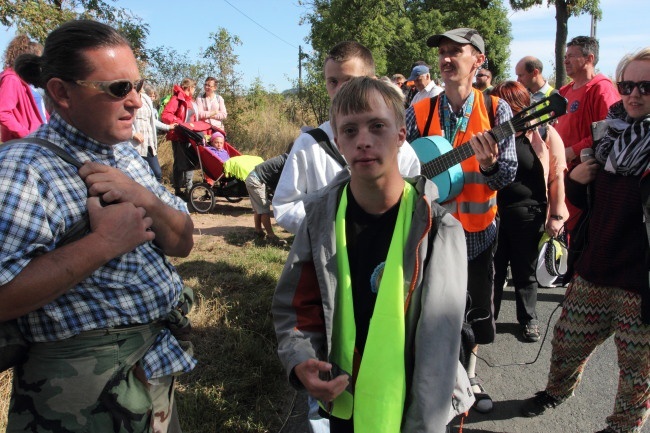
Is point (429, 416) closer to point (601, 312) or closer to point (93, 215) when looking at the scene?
point (93, 215)

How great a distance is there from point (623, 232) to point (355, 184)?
5.30ft

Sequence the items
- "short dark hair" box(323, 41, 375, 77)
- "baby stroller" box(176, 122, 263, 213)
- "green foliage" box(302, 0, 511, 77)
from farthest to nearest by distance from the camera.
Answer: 1. "green foliage" box(302, 0, 511, 77)
2. "baby stroller" box(176, 122, 263, 213)
3. "short dark hair" box(323, 41, 375, 77)

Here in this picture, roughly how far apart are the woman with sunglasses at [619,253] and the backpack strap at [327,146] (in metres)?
1.39

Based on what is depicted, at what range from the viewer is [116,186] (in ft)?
4.82

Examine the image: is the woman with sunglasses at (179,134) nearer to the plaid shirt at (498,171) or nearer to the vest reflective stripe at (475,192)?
the plaid shirt at (498,171)

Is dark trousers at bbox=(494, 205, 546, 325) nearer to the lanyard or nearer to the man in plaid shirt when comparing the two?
the lanyard

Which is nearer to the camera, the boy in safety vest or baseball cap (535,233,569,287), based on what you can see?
the boy in safety vest

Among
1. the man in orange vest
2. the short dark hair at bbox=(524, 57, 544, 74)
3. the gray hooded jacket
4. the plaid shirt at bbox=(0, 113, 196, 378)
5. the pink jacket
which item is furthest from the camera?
the short dark hair at bbox=(524, 57, 544, 74)

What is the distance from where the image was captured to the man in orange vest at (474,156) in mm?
2959

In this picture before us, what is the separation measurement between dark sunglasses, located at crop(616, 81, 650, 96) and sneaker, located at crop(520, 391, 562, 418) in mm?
1887

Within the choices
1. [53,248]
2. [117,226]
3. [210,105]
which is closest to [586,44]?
[117,226]

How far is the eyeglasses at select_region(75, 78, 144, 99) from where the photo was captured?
57.1 inches

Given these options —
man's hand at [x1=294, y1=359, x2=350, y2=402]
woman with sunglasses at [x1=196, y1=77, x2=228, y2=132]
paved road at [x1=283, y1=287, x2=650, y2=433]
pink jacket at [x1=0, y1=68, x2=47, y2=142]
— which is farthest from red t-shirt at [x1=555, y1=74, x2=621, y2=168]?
woman with sunglasses at [x1=196, y1=77, x2=228, y2=132]

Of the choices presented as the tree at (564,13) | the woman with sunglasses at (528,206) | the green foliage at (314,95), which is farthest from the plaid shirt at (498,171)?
the tree at (564,13)
